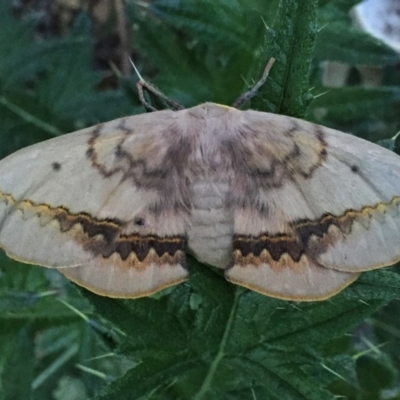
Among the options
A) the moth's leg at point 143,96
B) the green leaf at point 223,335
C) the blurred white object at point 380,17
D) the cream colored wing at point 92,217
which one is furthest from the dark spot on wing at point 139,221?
the blurred white object at point 380,17

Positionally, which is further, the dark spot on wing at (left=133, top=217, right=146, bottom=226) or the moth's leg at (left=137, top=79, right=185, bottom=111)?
the moth's leg at (left=137, top=79, right=185, bottom=111)

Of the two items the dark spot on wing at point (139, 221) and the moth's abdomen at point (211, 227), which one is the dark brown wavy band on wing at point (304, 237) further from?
the dark spot on wing at point (139, 221)

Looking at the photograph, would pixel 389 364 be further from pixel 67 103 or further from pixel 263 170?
pixel 67 103

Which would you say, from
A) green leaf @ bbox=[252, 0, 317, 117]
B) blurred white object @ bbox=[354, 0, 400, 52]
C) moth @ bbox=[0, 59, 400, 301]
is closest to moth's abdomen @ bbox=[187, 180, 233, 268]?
moth @ bbox=[0, 59, 400, 301]

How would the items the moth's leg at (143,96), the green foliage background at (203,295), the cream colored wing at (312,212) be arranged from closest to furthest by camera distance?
1. the cream colored wing at (312,212)
2. the green foliage background at (203,295)
3. the moth's leg at (143,96)

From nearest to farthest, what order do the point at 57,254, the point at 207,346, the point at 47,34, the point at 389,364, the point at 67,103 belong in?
the point at 57,254 → the point at 207,346 → the point at 389,364 → the point at 67,103 → the point at 47,34

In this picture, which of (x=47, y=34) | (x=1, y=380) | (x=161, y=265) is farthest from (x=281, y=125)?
(x=47, y=34)

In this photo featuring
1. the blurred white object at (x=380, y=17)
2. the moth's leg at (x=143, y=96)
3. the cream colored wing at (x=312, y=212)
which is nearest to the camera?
the cream colored wing at (x=312, y=212)

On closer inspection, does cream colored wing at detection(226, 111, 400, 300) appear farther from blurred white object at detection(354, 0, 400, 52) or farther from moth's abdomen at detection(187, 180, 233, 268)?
blurred white object at detection(354, 0, 400, 52)
